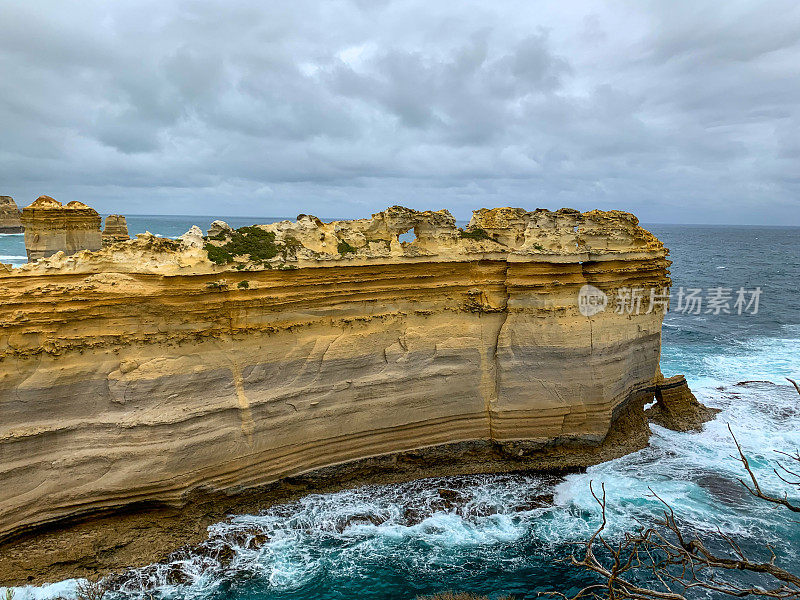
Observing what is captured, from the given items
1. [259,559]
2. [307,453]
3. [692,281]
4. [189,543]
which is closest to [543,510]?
[307,453]

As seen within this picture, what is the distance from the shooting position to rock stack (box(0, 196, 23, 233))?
56844mm

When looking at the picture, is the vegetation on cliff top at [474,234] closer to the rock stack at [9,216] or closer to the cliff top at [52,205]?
the cliff top at [52,205]

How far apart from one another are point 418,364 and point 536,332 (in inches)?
130

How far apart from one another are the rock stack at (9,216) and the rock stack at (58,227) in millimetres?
42104

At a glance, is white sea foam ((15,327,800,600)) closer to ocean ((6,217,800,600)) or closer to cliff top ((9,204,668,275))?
ocean ((6,217,800,600))

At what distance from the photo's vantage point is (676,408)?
1792cm

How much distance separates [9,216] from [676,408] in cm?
6571

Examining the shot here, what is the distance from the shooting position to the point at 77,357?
10.7 meters

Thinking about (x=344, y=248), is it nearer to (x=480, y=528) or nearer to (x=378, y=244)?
(x=378, y=244)

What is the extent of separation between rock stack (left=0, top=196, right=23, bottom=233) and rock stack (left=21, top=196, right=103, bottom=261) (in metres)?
42.1

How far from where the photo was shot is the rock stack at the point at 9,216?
5684cm

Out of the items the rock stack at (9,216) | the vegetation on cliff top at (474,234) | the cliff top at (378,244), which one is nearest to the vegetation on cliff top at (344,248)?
the cliff top at (378,244)

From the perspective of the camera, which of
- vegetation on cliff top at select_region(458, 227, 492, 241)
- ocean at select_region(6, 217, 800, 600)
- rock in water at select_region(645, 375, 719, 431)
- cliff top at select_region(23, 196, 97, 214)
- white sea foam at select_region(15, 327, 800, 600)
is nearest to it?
ocean at select_region(6, 217, 800, 600)

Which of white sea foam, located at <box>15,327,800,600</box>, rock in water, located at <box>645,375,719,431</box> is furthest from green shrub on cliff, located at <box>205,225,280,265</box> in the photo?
rock in water, located at <box>645,375,719,431</box>
